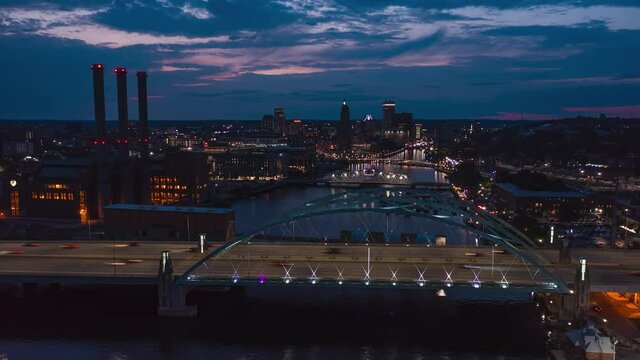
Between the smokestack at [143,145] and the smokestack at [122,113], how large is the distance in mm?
1993

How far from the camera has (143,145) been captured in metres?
56.8

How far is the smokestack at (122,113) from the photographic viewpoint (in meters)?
53.8

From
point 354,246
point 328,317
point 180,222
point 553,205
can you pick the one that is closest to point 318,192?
point 553,205

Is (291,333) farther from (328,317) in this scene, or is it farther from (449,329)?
(449,329)

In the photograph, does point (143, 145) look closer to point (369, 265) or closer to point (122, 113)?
point (122, 113)

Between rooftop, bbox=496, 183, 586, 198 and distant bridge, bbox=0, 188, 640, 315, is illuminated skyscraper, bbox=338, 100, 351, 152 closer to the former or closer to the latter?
rooftop, bbox=496, 183, 586, 198

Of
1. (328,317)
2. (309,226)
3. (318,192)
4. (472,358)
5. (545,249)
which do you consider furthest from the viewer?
(318,192)

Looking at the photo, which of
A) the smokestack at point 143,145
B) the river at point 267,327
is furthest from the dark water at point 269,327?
the smokestack at point 143,145

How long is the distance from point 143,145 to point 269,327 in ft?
134

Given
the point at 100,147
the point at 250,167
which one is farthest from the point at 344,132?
the point at 100,147

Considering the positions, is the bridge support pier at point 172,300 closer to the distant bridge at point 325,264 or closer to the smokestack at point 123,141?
the distant bridge at point 325,264

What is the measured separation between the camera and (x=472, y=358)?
59.2 feet

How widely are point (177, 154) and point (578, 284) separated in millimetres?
40720

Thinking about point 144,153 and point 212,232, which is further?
point 144,153
